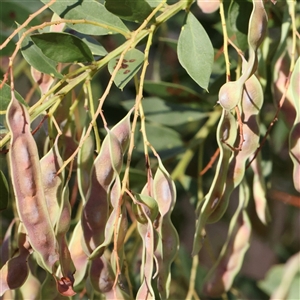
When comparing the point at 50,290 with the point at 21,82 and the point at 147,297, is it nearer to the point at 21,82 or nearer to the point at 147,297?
the point at 147,297

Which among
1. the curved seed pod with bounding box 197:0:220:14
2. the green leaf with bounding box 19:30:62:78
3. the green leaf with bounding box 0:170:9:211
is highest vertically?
the curved seed pod with bounding box 197:0:220:14

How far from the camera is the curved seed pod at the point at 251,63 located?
1.58 ft

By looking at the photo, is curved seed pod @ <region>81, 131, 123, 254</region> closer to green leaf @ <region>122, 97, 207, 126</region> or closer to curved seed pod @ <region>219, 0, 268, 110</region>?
curved seed pod @ <region>219, 0, 268, 110</region>

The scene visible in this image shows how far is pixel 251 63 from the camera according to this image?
19.5 inches

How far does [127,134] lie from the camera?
513 mm

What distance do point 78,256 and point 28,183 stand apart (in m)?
0.11

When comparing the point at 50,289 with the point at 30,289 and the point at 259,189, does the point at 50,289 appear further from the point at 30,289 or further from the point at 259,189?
the point at 259,189

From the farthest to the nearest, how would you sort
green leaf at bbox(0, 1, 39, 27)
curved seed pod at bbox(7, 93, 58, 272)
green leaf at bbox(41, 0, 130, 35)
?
green leaf at bbox(0, 1, 39, 27) → green leaf at bbox(41, 0, 130, 35) → curved seed pod at bbox(7, 93, 58, 272)

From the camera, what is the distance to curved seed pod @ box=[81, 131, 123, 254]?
1.61ft

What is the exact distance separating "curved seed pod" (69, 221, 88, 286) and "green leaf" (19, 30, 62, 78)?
147 millimetres

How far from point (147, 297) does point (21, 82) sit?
701mm

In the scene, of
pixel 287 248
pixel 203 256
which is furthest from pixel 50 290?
pixel 203 256

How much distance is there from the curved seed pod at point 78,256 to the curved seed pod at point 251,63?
0.59ft

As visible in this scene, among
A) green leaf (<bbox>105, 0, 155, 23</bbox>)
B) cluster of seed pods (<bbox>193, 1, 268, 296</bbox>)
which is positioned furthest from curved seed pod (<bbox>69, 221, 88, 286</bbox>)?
green leaf (<bbox>105, 0, 155, 23</bbox>)
